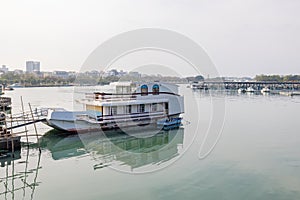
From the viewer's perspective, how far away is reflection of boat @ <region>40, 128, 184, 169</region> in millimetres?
13484

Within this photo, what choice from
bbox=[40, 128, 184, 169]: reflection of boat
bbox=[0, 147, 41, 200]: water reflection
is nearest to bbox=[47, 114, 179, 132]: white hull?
bbox=[40, 128, 184, 169]: reflection of boat

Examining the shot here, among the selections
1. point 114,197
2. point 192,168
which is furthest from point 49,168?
point 192,168

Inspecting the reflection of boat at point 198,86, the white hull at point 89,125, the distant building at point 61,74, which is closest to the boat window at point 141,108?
the white hull at point 89,125

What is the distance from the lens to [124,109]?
18531 millimetres

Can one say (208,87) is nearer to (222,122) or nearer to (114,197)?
(222,122)

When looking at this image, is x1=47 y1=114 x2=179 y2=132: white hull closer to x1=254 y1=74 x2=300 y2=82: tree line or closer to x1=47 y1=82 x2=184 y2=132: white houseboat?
x1=47 y1=82 x2=184 y2=132: white houseboat

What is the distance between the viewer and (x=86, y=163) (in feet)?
41.1

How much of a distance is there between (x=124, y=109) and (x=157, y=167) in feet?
22.7

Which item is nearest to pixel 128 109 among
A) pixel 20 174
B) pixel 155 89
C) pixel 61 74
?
pixel 155 89

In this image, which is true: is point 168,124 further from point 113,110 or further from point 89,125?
point 89,125

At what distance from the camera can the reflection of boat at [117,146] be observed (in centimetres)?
1348

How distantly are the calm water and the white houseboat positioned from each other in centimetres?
81

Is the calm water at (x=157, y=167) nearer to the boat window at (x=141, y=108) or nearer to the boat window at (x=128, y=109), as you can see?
the boat window at (x=128, y=109)

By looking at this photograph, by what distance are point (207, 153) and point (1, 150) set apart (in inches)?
377
